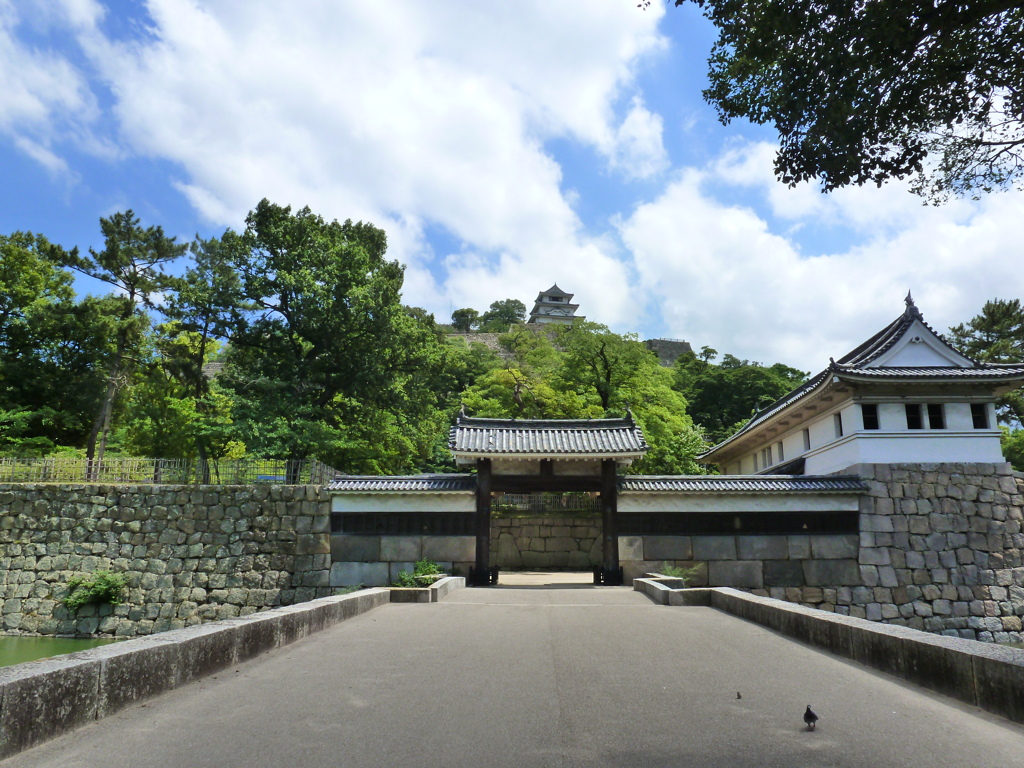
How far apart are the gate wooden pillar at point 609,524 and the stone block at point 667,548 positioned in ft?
2.62

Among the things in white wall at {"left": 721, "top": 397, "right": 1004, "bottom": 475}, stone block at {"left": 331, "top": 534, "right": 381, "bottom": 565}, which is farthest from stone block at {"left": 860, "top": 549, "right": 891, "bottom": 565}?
stone block at {"left": 331, "top": 534, "right": 381, "bottom": 565}

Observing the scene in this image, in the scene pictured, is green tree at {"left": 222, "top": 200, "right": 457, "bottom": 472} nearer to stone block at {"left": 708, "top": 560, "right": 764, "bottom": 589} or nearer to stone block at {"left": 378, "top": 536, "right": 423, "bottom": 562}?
stone block at {"left": 378, "top": 536, "right": 423, "bottom": 562}

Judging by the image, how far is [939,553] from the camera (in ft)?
51.8

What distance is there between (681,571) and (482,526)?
4.81 metres

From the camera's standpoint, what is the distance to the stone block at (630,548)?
15.8 meters

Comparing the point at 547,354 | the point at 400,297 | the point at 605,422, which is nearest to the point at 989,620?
the point at 605,422

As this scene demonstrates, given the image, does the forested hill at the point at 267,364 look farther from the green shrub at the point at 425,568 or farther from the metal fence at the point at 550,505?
the green shrub at the point at 425,568

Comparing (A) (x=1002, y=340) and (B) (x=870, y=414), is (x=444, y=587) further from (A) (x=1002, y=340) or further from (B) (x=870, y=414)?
(A) (x=1002, y=340)

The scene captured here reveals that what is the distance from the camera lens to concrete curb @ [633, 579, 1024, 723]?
4074mm

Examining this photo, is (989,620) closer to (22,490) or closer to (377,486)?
(377,486)

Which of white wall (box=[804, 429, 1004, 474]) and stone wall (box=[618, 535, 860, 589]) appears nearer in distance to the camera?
stone wall (box=[618, 535, 860, 589])

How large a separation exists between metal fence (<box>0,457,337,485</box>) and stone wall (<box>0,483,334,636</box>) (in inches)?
28.8

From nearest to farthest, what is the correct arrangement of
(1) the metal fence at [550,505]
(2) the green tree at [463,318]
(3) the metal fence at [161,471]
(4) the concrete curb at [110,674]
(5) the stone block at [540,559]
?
(4) the concrete curb at [110,674]
(3) the metal fence at [161,471]
(5) the stone block at [540,559]
(1) the metal fence at [550,505]
(2) the green tree at [463,318]

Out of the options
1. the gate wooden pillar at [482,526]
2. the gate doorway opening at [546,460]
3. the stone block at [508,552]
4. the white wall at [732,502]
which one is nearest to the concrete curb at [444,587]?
the gate wooden pillar at [482,526]
